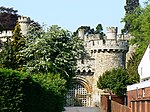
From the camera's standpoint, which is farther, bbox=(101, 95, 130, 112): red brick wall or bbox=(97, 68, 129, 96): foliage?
bbox=(97, 68, 129, 96): foliage

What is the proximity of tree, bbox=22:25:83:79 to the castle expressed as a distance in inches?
806

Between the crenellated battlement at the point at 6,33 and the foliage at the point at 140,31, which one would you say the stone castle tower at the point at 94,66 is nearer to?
the foliage at the point at 140,31

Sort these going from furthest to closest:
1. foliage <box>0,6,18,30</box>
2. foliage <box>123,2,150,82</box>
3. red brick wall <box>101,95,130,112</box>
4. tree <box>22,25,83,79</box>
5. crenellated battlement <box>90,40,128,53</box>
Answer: foliage <box>0,6,18,30</box> → crenellated battlement <box>90,40,128,53</box> → foliage <box>123,2,150,82</box> → tree <box>22,25,83,79</box> → red brick wall <box>101,95,130,112</box>

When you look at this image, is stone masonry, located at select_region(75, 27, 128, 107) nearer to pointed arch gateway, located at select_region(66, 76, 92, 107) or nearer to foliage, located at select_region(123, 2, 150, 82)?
pointed arch gateway, located at select_region(66, 76, 92, 107)

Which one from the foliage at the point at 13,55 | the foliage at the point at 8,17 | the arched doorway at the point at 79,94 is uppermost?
the foliage at the point at 8,17

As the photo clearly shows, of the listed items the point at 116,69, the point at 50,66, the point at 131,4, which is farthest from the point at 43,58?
the point at 131,4

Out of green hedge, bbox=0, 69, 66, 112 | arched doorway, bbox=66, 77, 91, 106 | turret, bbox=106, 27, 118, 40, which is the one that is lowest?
green hedge, bbox=0, 69, 66, 112

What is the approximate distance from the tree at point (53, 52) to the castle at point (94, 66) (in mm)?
20481

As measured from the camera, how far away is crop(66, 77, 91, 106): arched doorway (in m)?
68.1

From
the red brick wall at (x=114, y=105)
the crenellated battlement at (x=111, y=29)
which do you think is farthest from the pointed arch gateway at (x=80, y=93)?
the red brick wall at (x=114, y=105)

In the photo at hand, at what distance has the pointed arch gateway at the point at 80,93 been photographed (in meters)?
68.1

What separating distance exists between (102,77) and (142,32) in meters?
7.59

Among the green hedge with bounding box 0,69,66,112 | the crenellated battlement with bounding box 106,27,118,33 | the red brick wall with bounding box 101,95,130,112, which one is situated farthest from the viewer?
the crenellated battlement with bounding box 106,27,118,33

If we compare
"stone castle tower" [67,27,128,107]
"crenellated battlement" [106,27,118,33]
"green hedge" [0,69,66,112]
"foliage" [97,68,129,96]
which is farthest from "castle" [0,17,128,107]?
"green hedge" [0,69,66,112]
